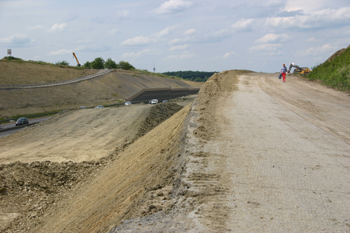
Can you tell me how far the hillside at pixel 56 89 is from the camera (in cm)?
5500

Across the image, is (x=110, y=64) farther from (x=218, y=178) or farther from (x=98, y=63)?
(x=218, y=178)

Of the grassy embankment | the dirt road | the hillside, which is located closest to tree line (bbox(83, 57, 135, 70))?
the hillside

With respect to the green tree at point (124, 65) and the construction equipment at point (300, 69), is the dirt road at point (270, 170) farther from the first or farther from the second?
the green tree at point (124, 65)

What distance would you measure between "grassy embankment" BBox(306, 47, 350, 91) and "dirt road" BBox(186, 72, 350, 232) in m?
11.1

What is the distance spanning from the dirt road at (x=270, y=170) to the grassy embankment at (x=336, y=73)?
435 inches

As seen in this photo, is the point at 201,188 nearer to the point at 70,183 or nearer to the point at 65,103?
the point at 70,183

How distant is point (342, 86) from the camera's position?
22703mm

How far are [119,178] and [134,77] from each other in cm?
9146

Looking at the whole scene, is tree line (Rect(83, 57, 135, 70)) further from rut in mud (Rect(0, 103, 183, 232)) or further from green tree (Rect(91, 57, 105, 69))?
rut in mud (Rect(0, 103, 183, 232))

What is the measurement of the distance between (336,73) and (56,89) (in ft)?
187

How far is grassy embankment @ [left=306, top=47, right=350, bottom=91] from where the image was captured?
23.1 m

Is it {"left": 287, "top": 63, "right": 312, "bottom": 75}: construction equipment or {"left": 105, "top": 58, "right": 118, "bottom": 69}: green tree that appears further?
{"left": 105, "top": 58, "right": 118, "bottom": 69}: green tree

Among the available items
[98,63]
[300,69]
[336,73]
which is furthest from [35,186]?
[98,63]

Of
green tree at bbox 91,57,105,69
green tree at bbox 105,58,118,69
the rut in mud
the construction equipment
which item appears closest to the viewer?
the rut in mud
